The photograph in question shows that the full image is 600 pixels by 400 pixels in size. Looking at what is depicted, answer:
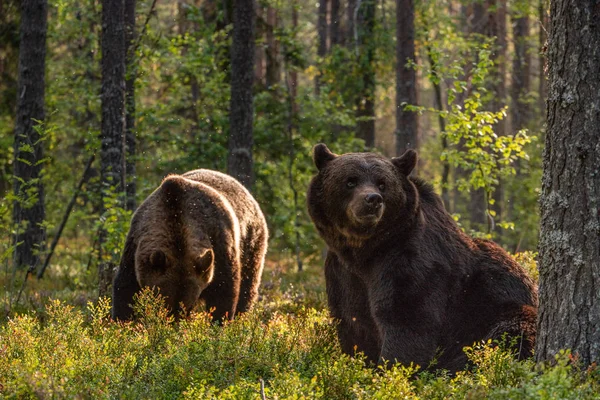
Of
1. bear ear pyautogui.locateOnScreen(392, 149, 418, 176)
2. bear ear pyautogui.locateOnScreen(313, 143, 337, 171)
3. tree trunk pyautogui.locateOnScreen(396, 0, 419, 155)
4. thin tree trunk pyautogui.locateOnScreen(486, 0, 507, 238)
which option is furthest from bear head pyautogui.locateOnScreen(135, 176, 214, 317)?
thin tree trunk pyautogui.locateOnScreen(486, 0, 507, 238)

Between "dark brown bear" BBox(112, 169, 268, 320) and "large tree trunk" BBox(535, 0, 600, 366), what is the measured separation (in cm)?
382

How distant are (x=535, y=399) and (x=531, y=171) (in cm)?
1954

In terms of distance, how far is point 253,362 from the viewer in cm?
620

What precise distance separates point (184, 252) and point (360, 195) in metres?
2.65

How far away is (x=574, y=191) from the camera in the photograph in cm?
527

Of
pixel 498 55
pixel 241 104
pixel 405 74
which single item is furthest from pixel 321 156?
pixel 498 55

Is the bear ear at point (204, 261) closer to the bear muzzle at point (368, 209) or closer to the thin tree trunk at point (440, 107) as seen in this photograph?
the bear muzzle at point (368, 209)

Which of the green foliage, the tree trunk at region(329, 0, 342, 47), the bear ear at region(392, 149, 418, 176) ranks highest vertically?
the tree trunk at region(329, 0, 342, 47)

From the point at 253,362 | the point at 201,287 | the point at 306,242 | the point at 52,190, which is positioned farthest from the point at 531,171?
the point at 253,362

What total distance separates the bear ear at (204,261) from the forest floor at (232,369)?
1.84 feet

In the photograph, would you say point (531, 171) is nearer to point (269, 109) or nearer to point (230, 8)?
point (269, 109)

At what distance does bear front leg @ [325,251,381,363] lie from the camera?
22.6 feet

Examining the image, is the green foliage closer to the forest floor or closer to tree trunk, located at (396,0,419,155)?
the forest floor

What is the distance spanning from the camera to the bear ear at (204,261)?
8045 mm
